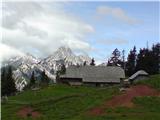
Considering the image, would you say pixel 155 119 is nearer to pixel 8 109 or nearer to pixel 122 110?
pixel 122 110

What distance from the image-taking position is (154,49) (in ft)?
521

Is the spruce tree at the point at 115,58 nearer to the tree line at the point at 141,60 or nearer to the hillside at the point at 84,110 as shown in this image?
the tree line at the point at 141,60

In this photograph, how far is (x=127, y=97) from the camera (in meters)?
75.4

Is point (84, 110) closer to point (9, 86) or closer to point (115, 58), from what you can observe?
point (9, 86)

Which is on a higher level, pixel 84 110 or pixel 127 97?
pixel 127 97

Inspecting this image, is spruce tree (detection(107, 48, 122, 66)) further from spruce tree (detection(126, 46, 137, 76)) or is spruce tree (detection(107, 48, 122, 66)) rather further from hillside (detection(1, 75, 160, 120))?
hillside (detection(1, 75, 160, 120))

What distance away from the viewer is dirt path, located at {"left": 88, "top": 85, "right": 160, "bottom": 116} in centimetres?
6734

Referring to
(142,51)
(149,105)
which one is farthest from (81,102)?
(142,51)

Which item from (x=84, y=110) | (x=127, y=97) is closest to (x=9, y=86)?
(x=127, y=97)

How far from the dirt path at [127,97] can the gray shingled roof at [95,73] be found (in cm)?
4431

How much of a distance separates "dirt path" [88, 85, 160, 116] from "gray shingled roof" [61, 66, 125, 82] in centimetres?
4431

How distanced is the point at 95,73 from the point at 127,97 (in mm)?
57109

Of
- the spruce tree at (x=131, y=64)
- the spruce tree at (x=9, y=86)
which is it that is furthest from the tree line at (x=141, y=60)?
the spruce tree at (x=9, y=86)

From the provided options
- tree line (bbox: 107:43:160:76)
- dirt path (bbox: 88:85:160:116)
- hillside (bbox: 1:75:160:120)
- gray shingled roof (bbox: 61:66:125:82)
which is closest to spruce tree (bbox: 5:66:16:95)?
gray shingled roof (bbox: 61:66:125:82)
